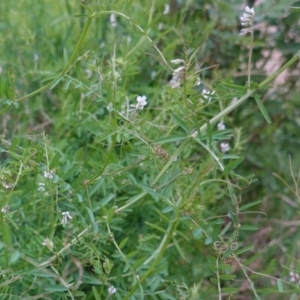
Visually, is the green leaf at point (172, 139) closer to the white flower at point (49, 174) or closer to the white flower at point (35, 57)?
the white flower at point (49, 174)

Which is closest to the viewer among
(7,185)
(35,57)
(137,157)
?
(7,185)

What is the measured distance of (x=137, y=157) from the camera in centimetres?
98

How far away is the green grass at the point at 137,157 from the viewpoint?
825 mm

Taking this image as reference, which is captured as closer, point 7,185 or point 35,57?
point 7,185

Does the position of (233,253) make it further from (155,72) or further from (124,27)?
(124,27)

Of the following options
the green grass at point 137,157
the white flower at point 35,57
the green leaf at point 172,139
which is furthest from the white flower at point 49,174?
the white flower at point 35,57

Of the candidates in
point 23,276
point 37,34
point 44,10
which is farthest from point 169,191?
point 44,10

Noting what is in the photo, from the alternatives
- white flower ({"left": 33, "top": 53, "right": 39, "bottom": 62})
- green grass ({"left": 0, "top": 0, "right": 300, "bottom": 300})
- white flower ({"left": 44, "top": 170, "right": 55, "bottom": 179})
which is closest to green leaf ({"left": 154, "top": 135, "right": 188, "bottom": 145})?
green grass ({"left": 0, "top": 0, "right": 300, "bottom": 300})

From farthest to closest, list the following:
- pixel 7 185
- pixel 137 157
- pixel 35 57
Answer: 1. pixel 35 57
2. pixel 137 157
3. pixel 7 185

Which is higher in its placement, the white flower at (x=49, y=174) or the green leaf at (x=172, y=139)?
the green leaf at (x=172, y=139)

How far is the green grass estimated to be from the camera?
0.83 m

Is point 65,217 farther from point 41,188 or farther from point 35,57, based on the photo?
point 35,57

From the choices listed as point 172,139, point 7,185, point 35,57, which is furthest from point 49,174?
point 35,57

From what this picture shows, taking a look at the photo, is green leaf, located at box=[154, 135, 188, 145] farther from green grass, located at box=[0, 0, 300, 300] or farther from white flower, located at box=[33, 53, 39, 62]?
white flower, located at box=[33, 53, 39, 62]
